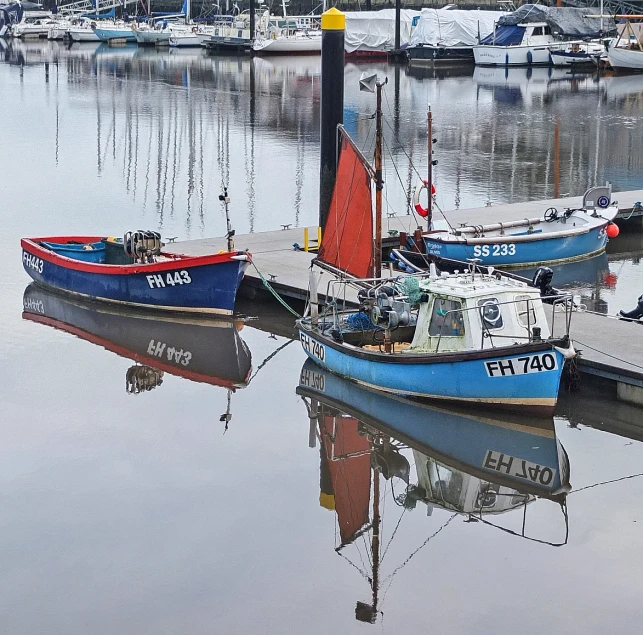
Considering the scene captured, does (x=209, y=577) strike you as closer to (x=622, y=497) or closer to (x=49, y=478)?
(x=49, y=478)

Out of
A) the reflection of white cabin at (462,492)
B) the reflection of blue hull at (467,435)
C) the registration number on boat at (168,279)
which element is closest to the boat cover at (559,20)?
the registration number on boat at (168,279)

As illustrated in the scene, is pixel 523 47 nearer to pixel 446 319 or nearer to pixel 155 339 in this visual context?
pixel 155 339

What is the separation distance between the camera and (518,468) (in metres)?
16.5

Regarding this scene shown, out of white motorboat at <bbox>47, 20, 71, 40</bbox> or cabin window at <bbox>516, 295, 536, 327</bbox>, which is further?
white motorboat at <bbox>47, 20, 71, 40</bbox>

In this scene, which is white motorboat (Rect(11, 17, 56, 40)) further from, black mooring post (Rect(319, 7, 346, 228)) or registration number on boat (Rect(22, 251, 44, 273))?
black mooring post (Rect(319, 7, 346, 228))

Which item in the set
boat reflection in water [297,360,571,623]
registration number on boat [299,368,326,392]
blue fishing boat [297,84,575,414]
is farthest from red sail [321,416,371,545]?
registration number on boat [299,368,326,392]

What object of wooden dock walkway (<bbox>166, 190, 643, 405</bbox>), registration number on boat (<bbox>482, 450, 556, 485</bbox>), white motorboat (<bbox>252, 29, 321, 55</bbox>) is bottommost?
registration number on boat (<bbox>482, 450, 556, 485</bbox>)

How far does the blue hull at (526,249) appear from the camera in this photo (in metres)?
24.9

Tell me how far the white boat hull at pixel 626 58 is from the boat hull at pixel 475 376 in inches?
2592

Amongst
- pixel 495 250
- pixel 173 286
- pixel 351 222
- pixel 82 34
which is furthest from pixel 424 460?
pixel 82 34

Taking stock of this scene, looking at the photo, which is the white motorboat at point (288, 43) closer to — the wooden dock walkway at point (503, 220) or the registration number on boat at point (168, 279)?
the wooden dock walkway at point (503, 220)

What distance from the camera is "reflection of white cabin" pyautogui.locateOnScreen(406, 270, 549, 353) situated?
17.5 meters

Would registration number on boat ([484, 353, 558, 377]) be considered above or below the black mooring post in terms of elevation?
below

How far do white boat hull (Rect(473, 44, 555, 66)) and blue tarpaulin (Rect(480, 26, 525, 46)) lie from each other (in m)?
0.85
